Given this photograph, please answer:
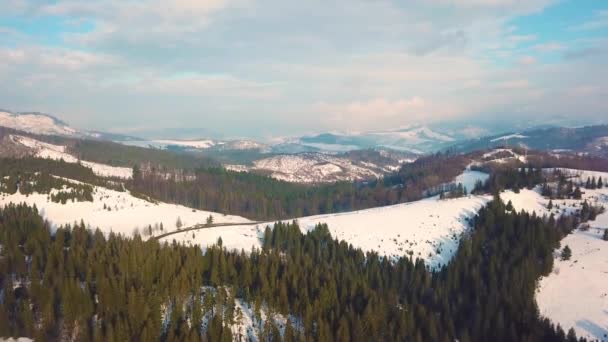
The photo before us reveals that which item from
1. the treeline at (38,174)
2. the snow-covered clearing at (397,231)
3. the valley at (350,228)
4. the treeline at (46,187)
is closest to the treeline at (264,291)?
the valley at (350,228)

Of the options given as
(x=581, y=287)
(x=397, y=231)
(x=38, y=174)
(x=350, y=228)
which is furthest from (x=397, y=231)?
(x=38, y=174)

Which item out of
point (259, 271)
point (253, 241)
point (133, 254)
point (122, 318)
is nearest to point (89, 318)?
point (122, 318)

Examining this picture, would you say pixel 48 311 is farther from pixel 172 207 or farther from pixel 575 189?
pixel 575 189

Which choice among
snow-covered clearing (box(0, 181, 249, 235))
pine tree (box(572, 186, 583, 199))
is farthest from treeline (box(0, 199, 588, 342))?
pine tree (box(572, 186, 583, 199))

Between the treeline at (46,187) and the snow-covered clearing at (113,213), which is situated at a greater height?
the treeline at (46,187)

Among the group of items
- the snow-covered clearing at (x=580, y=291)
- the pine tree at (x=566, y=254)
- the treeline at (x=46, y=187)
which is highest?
the treeline at (x=46, y=187)

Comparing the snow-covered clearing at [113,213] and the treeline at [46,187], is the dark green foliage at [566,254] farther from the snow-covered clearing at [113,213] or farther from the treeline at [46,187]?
the treeline at [46,187]
